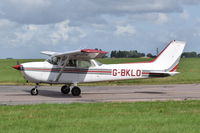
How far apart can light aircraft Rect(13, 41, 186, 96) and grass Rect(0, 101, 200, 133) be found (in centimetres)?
577

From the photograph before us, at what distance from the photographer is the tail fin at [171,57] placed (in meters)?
20.0

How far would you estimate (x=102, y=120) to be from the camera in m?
9.16

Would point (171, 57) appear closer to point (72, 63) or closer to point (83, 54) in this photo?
point (83, 54)

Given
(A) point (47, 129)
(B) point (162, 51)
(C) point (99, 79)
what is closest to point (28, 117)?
(A) point (47, 129)

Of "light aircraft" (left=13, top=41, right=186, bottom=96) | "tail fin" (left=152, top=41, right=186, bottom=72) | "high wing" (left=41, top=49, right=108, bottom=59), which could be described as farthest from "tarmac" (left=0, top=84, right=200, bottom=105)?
"high wing" (left=41, top=49, right=108, bottom=59)

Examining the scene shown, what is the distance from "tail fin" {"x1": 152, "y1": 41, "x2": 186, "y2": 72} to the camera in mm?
20047

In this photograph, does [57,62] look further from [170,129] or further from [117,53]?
[117,53]

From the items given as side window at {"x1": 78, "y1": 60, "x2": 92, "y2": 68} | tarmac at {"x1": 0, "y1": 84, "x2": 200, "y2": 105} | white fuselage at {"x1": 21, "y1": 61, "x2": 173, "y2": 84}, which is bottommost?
tarmac at {"x1": 0, "y1": 84, "x2": 200, "y2": 105}

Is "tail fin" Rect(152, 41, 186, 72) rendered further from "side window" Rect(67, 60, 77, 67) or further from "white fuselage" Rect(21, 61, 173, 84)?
"side window" Rect(67, 60, 77, 67)

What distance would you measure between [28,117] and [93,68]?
9.43 m

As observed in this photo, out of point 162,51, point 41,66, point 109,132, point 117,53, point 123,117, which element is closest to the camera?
point 109,132

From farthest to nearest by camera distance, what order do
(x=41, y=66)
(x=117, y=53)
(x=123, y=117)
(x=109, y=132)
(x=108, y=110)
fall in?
1. (x=117, y=53)
2. (x=41, y=66)
3. (x=108, y=110)
4. (x=123, y=117)
5. (x=109, y=132)

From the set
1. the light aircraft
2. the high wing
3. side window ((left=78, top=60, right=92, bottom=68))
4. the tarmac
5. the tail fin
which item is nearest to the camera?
the tarmac

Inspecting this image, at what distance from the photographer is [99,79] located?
63.0 ft
